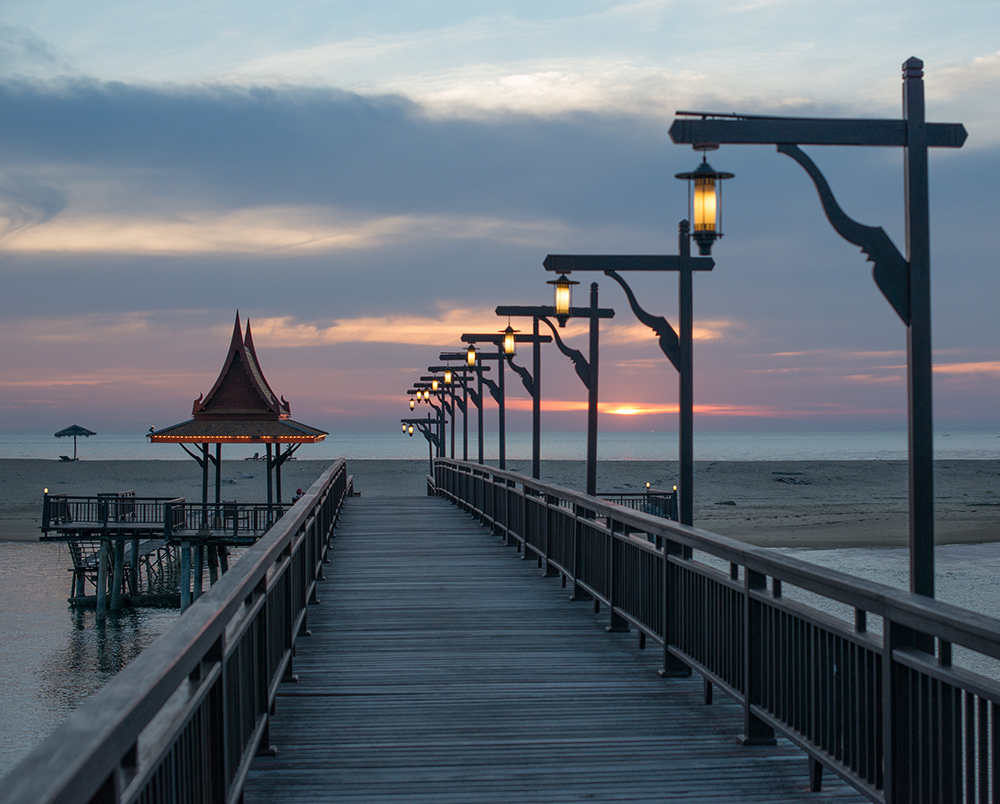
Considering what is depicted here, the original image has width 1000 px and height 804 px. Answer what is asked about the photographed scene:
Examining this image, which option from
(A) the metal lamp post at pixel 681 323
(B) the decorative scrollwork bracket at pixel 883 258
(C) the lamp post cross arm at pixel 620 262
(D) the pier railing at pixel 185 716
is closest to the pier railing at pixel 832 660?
(B) the decorative scrollwork bracket at pixel 883 258

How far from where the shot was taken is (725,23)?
1055cm

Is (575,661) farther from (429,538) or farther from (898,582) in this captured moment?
(898,582)

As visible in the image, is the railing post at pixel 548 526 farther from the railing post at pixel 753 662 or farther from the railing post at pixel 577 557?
the railing post at pixel 753 662

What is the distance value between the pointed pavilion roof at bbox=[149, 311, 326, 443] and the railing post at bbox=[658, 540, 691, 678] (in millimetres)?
20653

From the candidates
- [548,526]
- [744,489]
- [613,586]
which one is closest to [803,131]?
[613,586]

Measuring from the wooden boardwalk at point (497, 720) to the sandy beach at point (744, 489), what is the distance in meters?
32.0

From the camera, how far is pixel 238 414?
2766cm

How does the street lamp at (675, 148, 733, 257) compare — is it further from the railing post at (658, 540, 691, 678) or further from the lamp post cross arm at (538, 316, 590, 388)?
the lamp post cross arm at (538, 316, 590, 388)

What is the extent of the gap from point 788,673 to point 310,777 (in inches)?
93.5

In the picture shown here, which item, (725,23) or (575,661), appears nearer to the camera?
(575,661)

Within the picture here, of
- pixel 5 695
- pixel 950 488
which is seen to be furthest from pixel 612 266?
pixel 950 488

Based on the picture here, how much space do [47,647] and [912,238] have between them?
2403 cm

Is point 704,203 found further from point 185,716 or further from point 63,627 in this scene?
point 63,627

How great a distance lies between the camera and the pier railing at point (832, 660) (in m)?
3.28
